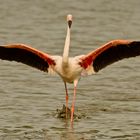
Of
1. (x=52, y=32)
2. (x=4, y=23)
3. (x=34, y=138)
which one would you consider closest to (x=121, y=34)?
(x=52, y=32)

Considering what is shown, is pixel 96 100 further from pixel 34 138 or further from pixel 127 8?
pixel 127 8

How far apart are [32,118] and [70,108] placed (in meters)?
1.01

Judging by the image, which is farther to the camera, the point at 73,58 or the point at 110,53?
the point at 110,53

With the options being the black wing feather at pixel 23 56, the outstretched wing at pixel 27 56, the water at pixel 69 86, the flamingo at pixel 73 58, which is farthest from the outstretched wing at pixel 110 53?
the water at pixel 69 86

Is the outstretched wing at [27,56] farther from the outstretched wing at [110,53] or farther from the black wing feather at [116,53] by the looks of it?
the black wing feather at [116,53]

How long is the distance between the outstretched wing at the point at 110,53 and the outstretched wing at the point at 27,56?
700mm

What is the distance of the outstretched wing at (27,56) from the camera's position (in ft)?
42.0

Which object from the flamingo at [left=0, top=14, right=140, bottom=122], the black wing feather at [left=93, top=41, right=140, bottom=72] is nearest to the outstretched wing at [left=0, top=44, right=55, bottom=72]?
the flamingo at [left=0, top=14, right=140, bottom=122]

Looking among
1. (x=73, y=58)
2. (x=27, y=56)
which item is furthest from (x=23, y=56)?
(x=73, y=58)

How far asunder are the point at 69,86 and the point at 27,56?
8.64 feet

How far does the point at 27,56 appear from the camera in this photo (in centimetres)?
1309

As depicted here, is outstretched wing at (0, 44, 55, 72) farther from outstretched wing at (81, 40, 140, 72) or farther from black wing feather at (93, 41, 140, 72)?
black wing feather at (93, 41, 140, 72)

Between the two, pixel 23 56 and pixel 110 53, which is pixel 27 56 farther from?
pixel 110 53

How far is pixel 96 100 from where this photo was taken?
1431 cm
